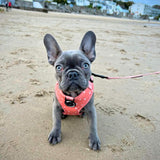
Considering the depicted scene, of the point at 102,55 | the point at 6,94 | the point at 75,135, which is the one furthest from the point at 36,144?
the point at 102,55

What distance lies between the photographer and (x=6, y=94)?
3.16 meters

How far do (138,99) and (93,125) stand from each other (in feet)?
5.05

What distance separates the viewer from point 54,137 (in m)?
2.18

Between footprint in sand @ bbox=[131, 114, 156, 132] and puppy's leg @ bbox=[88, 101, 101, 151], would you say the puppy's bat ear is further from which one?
footprint in sand @ bbox=[131, 114, 156, 132]

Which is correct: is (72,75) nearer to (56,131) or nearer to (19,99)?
(56,131)

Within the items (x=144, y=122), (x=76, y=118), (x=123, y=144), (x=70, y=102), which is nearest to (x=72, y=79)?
(x=70, y=102)

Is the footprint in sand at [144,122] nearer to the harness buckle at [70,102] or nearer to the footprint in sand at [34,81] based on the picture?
the harness buckle at [70,102]

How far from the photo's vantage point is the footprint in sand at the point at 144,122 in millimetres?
2525

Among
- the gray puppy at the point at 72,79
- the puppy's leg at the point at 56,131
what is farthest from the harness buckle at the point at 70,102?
the puppy's leg at the point at 56,131

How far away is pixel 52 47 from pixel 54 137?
1.30m

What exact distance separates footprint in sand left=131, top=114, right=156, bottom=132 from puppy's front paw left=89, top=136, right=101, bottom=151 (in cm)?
85

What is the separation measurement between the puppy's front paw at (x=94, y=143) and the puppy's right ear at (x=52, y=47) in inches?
50.7

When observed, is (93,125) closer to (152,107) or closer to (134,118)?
(134,118)

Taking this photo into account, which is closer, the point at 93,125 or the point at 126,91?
the point at 93,125
